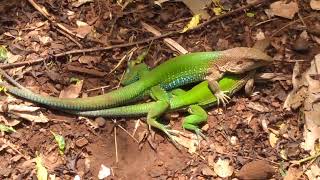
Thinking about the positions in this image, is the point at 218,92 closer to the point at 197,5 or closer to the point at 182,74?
the point at 182,74

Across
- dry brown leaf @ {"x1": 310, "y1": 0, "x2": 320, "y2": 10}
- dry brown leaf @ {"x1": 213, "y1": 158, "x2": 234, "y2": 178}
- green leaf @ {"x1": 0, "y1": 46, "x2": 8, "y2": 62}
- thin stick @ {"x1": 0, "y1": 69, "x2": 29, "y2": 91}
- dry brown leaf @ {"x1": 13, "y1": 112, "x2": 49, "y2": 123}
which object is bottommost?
dry brown leaf @ {"x1": 213, "y1": 158, "x2": 234, "y2": 178}

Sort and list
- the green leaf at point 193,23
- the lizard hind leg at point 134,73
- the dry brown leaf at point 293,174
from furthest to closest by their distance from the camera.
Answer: the green leaf at point 193,23 < the lizard hind leg at point 134,73 < the dry brown leaf at point 293,174

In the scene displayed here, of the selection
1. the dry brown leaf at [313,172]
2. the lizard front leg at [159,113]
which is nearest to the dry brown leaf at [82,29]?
the lizard front leg at [159,113]

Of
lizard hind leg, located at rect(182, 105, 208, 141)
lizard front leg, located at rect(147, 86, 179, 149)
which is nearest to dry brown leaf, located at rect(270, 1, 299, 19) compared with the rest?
lizard hind leg, located at rect(182, 105, 208, 141)

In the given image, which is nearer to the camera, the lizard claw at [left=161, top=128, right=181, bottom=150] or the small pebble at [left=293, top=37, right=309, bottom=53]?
the lizard claw at [left=161, top=128, right=181, bottom=150]

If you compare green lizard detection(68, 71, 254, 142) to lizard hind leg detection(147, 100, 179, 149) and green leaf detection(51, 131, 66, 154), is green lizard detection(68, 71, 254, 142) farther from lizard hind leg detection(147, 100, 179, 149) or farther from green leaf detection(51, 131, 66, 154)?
green leaf detection(51, 131, 66, 154)

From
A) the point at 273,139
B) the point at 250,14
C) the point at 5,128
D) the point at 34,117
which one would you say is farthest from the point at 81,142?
the point at 250,14

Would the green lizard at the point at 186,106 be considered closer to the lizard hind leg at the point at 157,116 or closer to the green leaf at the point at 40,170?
the lizard hind leg at the point at 157,116
